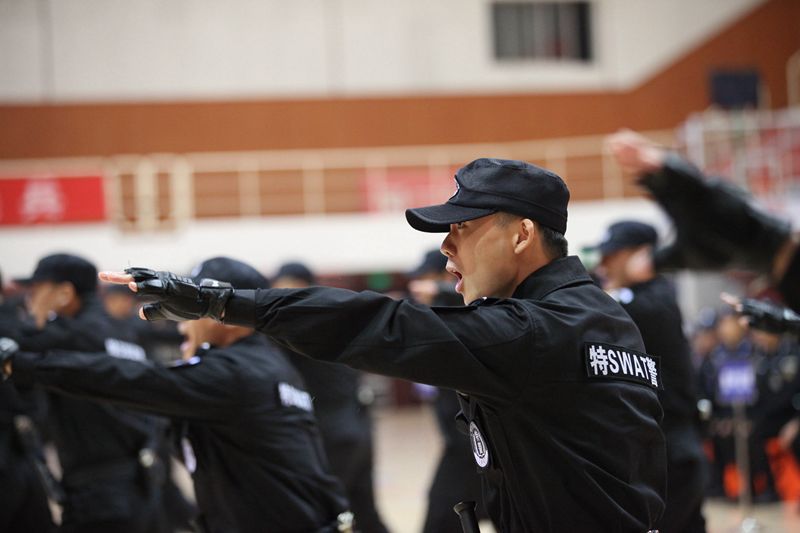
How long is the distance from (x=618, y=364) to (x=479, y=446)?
1.43ft

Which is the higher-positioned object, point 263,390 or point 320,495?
point 263,390

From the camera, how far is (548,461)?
8.13 ft

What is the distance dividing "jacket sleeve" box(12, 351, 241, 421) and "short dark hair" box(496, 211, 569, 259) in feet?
5.09

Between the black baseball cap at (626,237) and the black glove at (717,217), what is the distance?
8.85ft

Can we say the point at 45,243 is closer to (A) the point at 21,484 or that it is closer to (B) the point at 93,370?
(A) the point at 21,484

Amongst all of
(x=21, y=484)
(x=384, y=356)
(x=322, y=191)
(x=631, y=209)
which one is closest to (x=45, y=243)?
(x=322, y=191)

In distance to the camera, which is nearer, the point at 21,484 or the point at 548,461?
the point at 548,461

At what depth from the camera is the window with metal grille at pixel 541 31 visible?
20844mm

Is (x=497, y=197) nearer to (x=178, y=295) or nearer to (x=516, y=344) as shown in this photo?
(x=516, y=344)

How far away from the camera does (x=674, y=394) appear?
15.3 ft

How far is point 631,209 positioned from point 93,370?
551 inches

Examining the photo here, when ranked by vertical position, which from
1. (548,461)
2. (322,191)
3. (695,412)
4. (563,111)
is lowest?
(695,412)

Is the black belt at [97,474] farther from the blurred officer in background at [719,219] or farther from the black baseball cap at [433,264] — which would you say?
the blurred officer in background at [719,219]

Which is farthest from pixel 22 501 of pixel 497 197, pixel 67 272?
pixel 497 197
